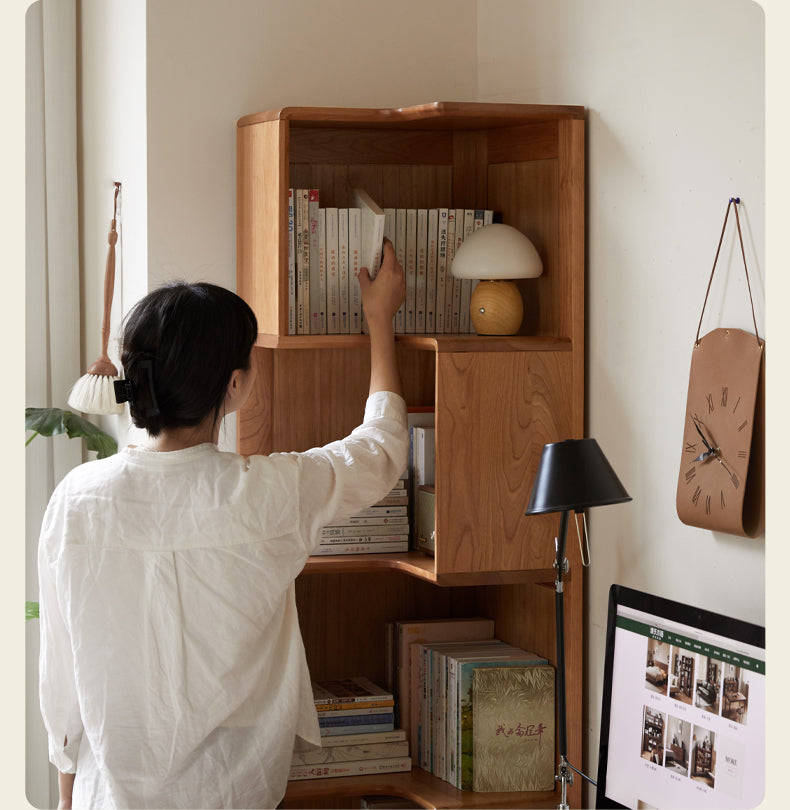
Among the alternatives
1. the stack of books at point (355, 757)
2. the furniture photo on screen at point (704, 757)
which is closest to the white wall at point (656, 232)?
the furniture photo on screen at point (704, 757)

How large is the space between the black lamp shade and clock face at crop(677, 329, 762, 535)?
136 mm

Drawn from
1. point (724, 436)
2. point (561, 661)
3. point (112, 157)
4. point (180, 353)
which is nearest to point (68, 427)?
point (112, 157)

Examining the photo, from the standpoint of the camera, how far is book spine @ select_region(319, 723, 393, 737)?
88.0 inches

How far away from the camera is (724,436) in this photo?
5.60ft

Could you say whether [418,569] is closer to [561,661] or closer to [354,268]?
[561,661]

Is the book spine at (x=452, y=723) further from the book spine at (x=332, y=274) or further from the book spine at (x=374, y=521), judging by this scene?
the book spine at (x=332, y=274)

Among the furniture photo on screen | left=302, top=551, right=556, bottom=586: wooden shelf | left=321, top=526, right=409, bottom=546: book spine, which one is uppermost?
left=321, top=526, right=409, bottom=546: book spine

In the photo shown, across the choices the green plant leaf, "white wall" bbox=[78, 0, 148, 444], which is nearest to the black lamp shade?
"white wall" bbox=[78, 0, 148, 444]

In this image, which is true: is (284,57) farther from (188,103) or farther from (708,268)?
(708,268)

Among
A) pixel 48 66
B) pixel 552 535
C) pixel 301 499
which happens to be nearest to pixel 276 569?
pixel 301 499

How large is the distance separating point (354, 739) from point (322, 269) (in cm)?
97

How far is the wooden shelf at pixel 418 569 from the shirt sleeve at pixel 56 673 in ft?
1.72

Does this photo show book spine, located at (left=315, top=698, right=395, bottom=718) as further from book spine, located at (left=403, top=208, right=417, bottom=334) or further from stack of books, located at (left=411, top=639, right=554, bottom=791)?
book spine, located at (left=403, top=208, right=417, bottom=334)

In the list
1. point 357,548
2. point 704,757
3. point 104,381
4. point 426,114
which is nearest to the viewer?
point 704,757
